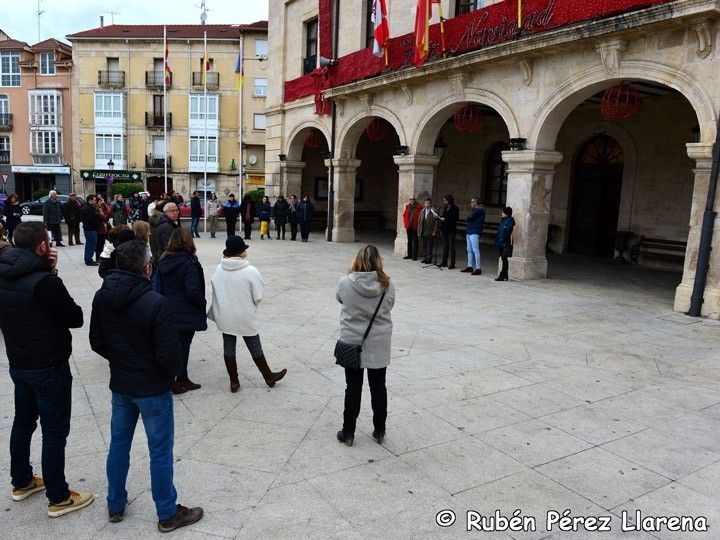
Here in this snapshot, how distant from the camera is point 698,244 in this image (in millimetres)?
9289

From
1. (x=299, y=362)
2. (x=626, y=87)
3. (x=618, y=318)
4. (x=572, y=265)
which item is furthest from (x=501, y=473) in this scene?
(x=572, y=265)

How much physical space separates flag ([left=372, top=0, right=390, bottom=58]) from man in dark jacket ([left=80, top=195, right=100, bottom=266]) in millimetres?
7647

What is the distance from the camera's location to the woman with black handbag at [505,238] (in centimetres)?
1190

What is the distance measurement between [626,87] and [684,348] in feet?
18.2

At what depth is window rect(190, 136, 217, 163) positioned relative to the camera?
43781 millimetres

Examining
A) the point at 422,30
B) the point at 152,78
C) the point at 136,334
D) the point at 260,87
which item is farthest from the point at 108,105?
the point at 136,334

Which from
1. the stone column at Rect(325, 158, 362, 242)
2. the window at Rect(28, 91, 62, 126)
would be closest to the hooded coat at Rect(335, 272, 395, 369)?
the stone column at Rect(325, 158, 362, 242)

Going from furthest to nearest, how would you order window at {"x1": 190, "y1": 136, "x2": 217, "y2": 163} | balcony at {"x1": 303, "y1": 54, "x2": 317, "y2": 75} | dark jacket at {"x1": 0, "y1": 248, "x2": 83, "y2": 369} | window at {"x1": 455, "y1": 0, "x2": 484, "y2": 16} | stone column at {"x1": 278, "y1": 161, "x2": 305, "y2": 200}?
window at {"x1": 190, "y1": 136, "x2": 217, "y2": 163} < stone column at {"x1": 278, "y1": 161, "x2": 305, "y2": 200} < balcony at {"x1": 303, "y1": 54, "x2": 317, "y2": 75} < window at {"x1": 455, "y1": 0, "x2": 484, "y2": 16} < dark jacket at {"x1": 0, "y1": 248, "x2": 83, "y2": 369}

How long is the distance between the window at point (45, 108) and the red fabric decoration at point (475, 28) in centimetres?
3378

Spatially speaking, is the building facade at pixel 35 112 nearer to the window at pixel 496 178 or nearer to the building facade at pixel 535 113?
the building facade at pixel 535 113

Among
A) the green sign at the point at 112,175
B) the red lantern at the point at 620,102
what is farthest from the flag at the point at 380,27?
the green sign at the point at 112,175

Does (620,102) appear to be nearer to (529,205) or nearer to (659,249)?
(529,205)

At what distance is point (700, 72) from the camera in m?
9.07

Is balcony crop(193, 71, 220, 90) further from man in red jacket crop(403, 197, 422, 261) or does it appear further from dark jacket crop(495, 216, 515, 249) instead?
dark jacket crop(495, 216, 515, 249)
